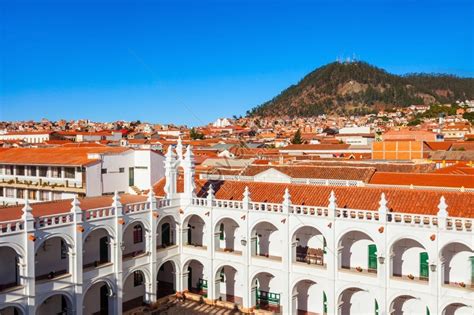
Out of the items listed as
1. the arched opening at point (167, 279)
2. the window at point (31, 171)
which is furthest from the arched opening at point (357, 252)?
the window at point (31, 171)

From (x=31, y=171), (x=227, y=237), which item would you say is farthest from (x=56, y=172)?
(x=227, y=237)

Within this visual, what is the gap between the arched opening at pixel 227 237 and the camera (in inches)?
1139

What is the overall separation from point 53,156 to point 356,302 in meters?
24.7

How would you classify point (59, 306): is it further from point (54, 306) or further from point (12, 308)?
point (12, 308)

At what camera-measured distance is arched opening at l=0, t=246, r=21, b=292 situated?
863 inches

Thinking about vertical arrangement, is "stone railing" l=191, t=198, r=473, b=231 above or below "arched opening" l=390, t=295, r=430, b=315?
above

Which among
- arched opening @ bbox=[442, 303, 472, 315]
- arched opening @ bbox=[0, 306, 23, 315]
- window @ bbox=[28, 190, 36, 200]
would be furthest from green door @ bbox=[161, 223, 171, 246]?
arched opening @ bbox=[442, 303, 472, 315]

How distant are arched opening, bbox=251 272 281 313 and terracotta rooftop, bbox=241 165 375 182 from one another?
9.53m

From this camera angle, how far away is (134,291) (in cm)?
2930

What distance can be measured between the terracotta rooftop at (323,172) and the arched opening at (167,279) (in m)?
9.59

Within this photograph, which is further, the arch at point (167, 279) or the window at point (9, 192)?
the window at point (9, 192)

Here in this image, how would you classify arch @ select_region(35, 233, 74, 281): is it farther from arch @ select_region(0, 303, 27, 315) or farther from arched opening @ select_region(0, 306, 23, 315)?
arched opening @ select_region(0, 306, 23, 315)

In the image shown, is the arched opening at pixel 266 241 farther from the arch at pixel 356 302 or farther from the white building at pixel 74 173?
the white building at pixel 74 173

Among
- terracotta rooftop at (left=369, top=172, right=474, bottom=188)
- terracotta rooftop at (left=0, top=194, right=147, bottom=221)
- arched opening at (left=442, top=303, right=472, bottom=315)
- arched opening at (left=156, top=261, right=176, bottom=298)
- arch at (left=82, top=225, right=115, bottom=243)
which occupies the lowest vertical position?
arched opening at (left=156, top=261, right=176, bottom=298)
